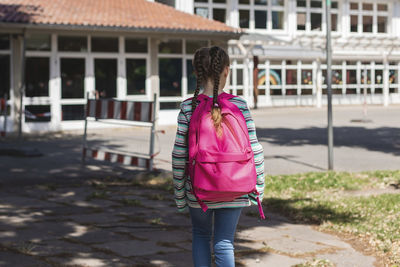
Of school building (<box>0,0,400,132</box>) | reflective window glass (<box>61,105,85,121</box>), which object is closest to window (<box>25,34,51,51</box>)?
school building (<box>0,0,400,132</box>)

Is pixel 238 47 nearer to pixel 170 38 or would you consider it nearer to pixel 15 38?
pixel 170 38

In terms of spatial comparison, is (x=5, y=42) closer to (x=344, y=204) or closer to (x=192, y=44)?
(x=192, y=44)

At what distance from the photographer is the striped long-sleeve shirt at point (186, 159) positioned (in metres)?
3.81

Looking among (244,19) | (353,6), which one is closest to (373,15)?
(353,6)

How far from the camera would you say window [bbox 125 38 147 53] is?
78.1 ft

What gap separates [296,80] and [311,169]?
91.7ft

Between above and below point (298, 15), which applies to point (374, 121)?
below

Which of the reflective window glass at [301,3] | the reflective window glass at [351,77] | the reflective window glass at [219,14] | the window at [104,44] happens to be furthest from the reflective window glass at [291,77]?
the window at [104,44]

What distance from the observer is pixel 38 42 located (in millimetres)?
22281

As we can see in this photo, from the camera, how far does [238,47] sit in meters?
34.6

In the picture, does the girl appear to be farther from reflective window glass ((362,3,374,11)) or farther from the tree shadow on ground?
reflective window glass ((362,3,374,11))

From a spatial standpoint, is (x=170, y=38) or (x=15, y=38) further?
(x=170, y=38)

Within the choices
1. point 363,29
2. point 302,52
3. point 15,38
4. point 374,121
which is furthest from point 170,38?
point 363,29

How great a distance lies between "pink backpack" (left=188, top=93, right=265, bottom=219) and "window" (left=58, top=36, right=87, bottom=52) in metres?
19.7
